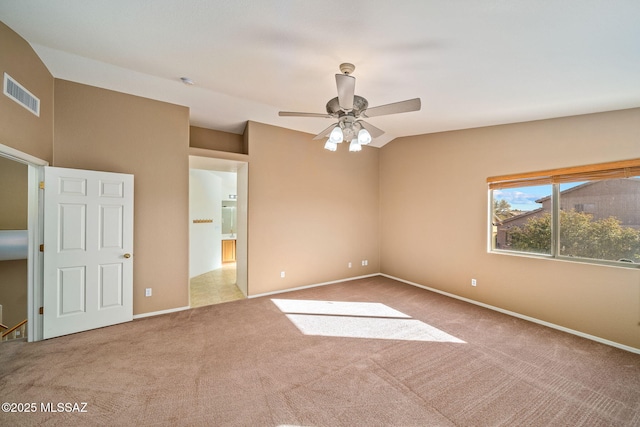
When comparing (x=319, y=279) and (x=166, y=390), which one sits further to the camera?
(x=319, y=279)

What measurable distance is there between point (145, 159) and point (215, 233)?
352 cm

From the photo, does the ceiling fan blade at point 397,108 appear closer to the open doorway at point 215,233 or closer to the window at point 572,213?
the window at point 572,213

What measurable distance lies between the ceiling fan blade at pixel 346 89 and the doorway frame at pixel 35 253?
3.40 metres

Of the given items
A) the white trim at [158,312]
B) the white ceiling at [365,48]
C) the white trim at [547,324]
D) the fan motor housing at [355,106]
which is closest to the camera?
the white ceiling at [365,48]

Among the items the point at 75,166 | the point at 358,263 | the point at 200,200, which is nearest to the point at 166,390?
the point at 75,166

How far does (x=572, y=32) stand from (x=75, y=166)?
5.15 meters

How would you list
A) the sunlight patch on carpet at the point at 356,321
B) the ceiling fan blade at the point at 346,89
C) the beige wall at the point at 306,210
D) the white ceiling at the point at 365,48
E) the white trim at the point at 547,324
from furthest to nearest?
the beige wall at the point at 306,210 → the sunlight patch on carpet at the point at 356,321 → the white trim at the point at 547,324 → the ceiling fan blade at the point at 346,89 → the white ceiling at the point at 365,48

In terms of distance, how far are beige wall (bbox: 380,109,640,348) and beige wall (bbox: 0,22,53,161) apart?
5494 millimetres

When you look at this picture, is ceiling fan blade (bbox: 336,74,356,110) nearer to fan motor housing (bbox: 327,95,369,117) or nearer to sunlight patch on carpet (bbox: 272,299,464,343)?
fan motor housing (bbox: 327,95,369,117)

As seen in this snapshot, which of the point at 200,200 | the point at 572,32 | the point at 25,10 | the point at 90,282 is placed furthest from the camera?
the point at 200,200

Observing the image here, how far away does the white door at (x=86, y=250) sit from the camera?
111 inches

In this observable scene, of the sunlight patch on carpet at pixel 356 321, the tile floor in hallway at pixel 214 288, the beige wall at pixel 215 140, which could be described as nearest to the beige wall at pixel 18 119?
the beige wall at pixel 215 140

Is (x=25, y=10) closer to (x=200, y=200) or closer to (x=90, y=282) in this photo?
(x=90, y=282)

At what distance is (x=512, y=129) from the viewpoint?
3580 mm
